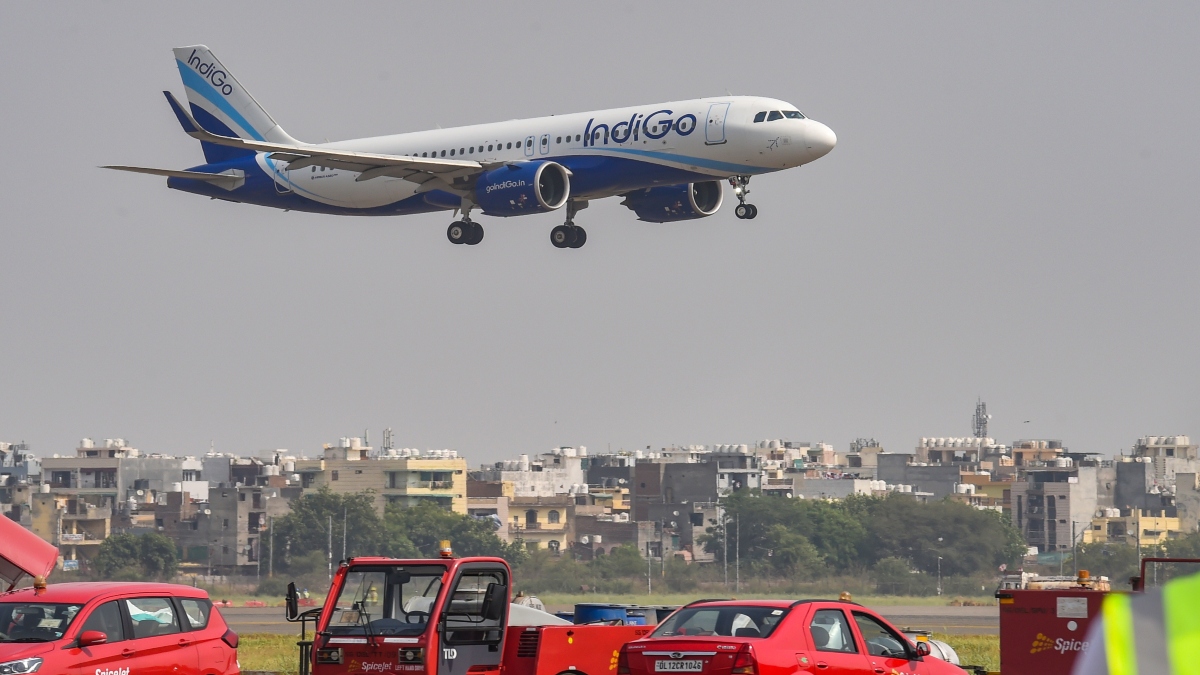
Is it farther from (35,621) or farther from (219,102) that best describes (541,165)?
(35,621)

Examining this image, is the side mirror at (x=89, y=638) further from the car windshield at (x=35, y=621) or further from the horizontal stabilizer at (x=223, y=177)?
the horizontal stabilizer at (x=223, y=177)

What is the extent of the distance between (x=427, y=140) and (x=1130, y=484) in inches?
3618

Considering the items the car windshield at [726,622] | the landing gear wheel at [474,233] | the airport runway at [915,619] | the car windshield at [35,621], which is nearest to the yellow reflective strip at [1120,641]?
the car windshield at [726,622]

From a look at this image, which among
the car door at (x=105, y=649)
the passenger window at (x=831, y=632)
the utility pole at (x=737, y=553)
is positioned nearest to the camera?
the passenger window at (x=831, y=632)

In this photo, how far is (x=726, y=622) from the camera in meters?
14.0

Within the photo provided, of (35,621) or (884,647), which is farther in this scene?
(35,621)

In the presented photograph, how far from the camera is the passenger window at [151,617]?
629 inches

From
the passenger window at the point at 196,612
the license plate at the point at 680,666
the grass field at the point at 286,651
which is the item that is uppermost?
the passenger window at the point at 196,612

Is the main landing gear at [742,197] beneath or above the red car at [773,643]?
above

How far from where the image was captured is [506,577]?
16703 mm

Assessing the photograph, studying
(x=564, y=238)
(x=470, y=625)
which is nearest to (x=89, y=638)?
(x=470, y=625)

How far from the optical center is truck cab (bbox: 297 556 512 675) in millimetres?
15242

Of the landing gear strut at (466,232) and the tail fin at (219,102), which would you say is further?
the tail fin at (219,102)

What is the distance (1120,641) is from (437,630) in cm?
1119
